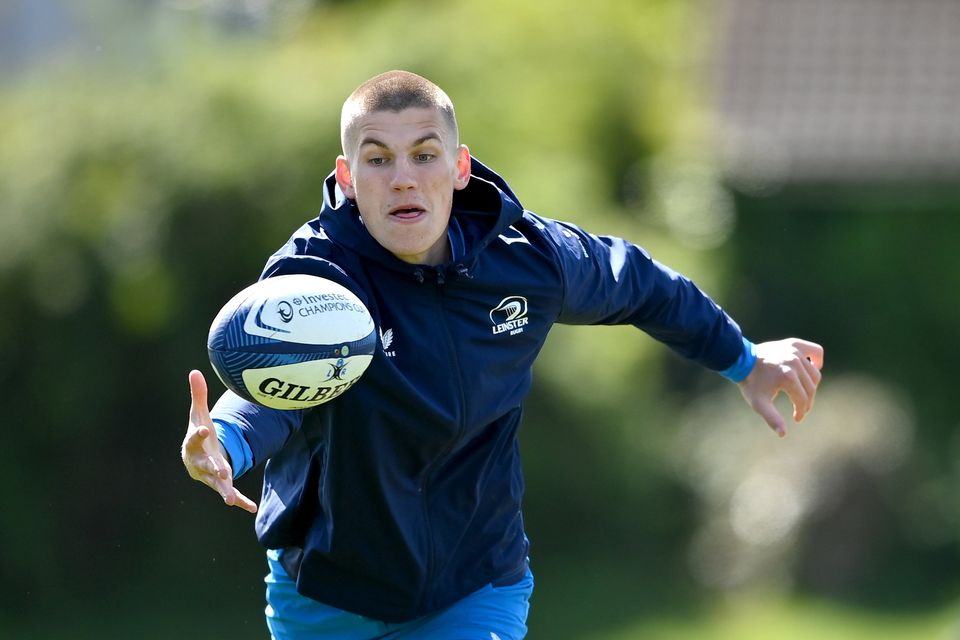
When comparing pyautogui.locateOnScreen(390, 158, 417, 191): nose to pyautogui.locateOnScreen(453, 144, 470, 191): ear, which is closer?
pyautogui.locateOnScreen(390, 158, 417, 191): nose

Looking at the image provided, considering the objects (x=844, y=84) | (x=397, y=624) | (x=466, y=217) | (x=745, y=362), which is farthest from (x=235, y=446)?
(x=844, y=84)

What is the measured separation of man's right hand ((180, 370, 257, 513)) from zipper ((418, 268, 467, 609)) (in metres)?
0.84

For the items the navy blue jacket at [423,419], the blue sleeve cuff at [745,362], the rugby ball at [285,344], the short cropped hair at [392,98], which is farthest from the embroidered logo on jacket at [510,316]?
the blue sleeve cuff at [745,362]

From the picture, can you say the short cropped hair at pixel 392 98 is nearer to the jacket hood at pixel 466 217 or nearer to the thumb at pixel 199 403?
the jacket hood at pixel 466 217

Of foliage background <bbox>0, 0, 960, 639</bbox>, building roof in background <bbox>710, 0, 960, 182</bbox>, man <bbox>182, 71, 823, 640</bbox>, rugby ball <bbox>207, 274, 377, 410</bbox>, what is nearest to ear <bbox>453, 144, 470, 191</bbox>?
man <bbox>182, 71, 823, 640</bbox>

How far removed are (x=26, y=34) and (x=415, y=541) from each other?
54.6 ft

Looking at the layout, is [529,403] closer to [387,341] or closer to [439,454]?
[439,454]

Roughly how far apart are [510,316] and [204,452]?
4.27 ft

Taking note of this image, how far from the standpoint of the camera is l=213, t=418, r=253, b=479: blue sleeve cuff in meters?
4.75

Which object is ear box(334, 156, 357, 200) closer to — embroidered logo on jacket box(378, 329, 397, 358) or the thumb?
embroidered logo on jacket box(378, 329, 397, 358)

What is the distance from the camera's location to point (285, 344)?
4.70 metres

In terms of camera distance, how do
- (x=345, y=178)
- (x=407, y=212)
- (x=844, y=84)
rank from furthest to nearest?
(x=844, y=84) < (x=345, y=178) < (x=407, y=212)

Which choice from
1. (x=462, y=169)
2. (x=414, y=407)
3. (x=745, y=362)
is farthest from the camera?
(x=745, y=362)

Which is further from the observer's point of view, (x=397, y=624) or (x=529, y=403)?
(x=529, y=403)
